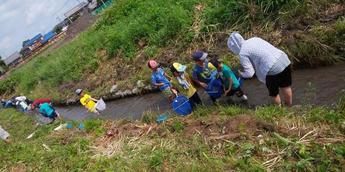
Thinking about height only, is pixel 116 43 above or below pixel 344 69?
above

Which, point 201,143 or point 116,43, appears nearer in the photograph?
point 201,143

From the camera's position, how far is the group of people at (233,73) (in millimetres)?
7188

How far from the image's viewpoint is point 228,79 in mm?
9234

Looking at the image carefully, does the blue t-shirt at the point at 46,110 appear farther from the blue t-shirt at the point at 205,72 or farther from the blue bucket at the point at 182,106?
the blue t-shirt at the point at 205,72

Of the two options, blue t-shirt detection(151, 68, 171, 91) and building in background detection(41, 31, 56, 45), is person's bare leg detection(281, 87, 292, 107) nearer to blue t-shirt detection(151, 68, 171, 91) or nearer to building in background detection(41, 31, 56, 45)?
blue t-shirt detection(151, 68, 171, 91)

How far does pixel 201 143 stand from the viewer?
7.38m

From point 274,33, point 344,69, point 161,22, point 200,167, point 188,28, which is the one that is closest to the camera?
point 200,167

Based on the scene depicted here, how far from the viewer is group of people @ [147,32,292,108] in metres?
7.19

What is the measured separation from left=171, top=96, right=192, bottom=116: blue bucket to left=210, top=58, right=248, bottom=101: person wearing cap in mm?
1124

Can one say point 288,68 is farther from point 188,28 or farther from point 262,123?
point 188,28

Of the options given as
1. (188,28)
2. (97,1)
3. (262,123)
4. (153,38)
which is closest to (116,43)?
(153,38)

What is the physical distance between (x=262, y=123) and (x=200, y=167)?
146 centimetres

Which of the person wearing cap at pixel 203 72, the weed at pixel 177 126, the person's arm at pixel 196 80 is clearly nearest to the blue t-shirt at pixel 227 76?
the person wearing cap at pixel 203 72

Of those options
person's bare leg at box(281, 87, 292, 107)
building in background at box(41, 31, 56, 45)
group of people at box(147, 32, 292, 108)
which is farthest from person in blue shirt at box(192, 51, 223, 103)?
building in background at box(41, 31, 56, 45)
